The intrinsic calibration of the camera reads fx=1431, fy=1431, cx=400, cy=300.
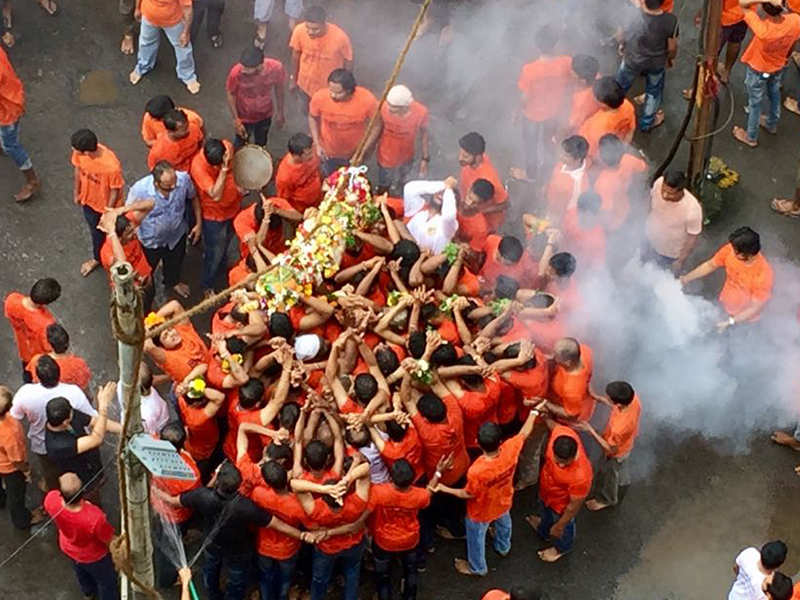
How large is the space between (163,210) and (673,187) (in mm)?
4069

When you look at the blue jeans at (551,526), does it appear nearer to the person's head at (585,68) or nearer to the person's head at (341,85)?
the person's head at (341,85)

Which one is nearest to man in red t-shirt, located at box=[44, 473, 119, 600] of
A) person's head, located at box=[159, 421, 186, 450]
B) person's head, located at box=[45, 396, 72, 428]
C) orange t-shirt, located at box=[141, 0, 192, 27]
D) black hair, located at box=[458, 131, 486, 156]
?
person's head, located at box=[45, 396, 72, 428]

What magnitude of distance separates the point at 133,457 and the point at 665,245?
22.4 feet

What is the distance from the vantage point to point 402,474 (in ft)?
30.4

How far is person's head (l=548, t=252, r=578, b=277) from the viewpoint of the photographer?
35.0 ft

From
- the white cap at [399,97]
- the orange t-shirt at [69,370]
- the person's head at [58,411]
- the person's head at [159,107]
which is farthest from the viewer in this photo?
the white cap at [399,97]

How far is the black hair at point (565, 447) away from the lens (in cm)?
965

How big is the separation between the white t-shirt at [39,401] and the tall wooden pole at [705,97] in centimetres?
560

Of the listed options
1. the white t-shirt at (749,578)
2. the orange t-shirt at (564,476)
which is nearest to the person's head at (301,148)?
the orange t-shirt at (564,476)

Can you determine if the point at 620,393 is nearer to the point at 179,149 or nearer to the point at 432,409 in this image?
the point at 432,409

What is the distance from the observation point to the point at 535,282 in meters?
11.0

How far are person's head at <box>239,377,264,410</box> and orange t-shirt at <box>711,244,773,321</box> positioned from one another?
3.95 meters

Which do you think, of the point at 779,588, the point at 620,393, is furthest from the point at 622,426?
the point at 779,588

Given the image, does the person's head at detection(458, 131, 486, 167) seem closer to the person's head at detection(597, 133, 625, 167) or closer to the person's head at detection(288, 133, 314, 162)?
the person's head at detection(597, 133, 625, 167)
